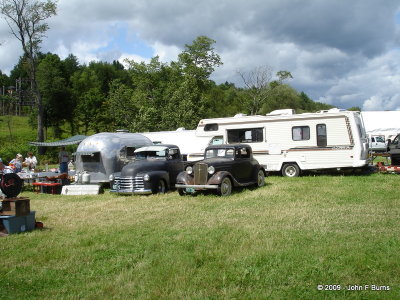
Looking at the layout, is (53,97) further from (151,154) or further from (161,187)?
(161,187)

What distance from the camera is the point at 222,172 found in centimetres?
1281

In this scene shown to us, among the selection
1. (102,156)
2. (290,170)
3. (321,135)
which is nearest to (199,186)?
(102,156)

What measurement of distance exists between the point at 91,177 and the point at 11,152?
17.0m

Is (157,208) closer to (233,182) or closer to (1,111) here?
(233,182)

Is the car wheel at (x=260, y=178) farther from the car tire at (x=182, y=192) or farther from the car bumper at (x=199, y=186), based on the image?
the car tire at (x=182, y=192)

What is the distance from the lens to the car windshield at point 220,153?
13797 mm

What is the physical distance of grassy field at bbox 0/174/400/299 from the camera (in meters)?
4.97

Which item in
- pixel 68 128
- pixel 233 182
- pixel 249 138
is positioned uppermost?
pixel 68 128

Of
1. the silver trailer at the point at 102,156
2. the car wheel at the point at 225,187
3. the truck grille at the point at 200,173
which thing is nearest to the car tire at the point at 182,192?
the truck grille at the point at 200,173

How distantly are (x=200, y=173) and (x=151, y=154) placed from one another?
130 inches

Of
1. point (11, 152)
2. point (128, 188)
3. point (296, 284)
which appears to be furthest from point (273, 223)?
point (11, 152)

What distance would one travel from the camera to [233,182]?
521 inches

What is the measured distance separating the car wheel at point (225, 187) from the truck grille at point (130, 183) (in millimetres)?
2901

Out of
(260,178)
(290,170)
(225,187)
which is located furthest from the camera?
(290,170)
